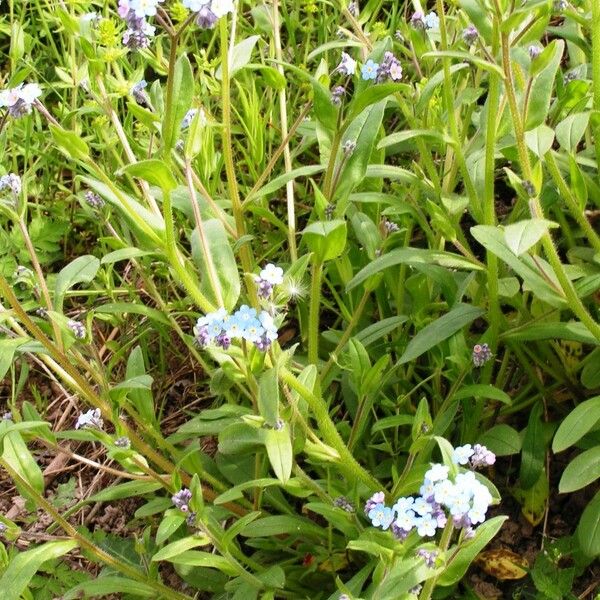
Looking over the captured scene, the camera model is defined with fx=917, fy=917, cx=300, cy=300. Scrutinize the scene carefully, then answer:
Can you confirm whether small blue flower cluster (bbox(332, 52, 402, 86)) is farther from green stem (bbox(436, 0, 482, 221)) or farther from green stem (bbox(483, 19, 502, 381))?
green stem (bbox(483, 19, 502, 381))

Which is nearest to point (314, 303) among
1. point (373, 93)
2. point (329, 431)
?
point (329, 431)

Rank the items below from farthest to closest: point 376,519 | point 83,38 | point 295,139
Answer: point 295,139 → point 83,38 → point 376,519

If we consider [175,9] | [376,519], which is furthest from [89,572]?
[175,9]

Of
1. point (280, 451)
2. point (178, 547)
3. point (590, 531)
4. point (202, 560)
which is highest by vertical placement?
point (280, 451)

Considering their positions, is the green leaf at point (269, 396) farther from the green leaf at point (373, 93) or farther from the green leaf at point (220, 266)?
the green leaf at point (373, 93)

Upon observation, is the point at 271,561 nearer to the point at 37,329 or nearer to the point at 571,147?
the point at 37,329

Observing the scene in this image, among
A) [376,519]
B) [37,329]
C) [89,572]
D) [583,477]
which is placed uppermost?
[37,329]

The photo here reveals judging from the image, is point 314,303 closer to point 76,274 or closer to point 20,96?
point 76,274
